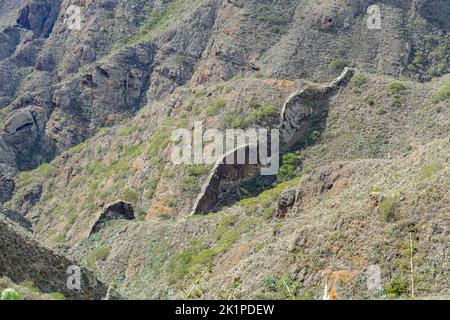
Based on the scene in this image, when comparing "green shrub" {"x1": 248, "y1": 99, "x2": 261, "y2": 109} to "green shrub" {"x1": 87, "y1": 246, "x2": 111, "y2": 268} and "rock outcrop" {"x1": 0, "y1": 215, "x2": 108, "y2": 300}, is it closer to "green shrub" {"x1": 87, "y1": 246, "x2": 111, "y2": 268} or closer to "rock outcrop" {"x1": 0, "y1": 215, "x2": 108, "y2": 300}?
"green shrub" {"x1": 87, "y1": 246, "x2": 111, "y2": 268}

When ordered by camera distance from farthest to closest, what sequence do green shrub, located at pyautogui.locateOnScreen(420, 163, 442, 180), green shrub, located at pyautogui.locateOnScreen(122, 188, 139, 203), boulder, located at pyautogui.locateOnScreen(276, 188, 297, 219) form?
green shrub, located at pyautogui.locateOnScreen(122, 188, 139, 203)
boulder, located at pyautogui.locateOnScreen(276, 188, 297, 219)
green shrub, located at pyautogui.locateOnScreen(420, 163, 442, 180)

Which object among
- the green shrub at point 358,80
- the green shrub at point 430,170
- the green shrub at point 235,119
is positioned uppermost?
the green shrub at point 358,80

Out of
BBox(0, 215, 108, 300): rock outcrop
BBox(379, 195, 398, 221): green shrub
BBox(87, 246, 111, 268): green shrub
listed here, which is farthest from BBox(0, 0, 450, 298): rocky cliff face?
BBox(0, 215, 108, 300): rock outcrop

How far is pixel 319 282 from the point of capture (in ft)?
98.0

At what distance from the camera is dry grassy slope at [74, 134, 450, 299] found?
96.7 feet

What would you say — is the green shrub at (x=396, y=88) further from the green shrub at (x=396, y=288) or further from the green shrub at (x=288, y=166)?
the green shrub at (x=396, y=288)

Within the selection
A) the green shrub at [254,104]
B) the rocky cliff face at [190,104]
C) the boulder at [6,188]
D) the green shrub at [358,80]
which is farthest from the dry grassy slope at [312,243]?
the boulder at [6,188]

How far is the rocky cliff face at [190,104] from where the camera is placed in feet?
177

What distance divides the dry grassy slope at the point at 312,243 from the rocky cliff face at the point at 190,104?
0.25 m

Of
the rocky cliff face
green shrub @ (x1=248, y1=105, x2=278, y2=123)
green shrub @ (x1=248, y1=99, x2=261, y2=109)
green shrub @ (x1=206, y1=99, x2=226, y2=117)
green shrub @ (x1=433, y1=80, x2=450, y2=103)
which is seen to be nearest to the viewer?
the rocky cliff face

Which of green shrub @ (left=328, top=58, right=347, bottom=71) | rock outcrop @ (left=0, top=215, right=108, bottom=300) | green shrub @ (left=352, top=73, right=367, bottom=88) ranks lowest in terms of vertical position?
rock outcrop @ (left=0, top=215, right=108, bottom=300)

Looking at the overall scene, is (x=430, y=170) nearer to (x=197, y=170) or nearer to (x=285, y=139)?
(x=285, y=139)

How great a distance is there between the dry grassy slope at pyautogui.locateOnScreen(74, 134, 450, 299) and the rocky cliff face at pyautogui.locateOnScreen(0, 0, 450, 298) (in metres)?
0.25
